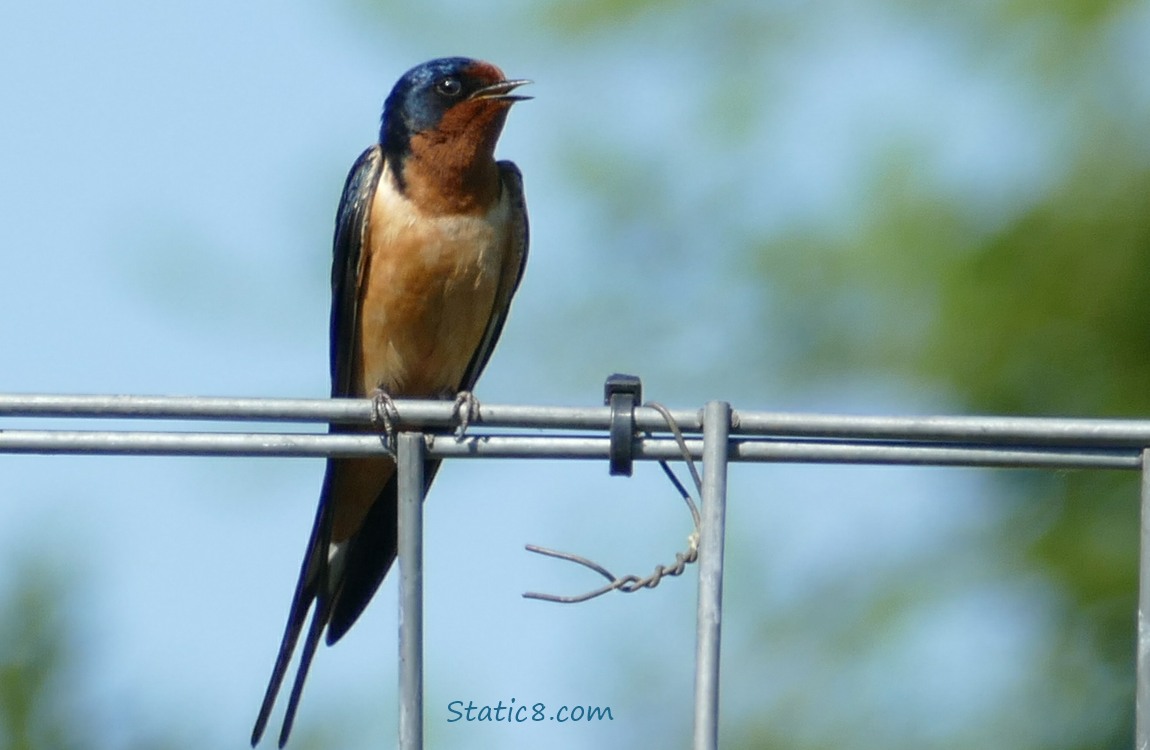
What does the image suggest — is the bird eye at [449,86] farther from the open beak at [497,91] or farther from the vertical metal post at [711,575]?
the vertical metal post at [711,575]

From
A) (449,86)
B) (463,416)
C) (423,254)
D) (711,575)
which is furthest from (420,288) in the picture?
(711,575)

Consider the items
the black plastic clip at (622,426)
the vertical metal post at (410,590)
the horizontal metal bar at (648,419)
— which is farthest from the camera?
the black plastic clip at (622,426)

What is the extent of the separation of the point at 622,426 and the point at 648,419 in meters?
0.05

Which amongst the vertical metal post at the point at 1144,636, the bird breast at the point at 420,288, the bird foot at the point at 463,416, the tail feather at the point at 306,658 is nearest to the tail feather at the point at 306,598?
the tail feather at the point at 306,658

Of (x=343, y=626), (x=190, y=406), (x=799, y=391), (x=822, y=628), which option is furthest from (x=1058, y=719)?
(x=190, y=406)

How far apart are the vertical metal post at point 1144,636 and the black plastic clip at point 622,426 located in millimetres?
764

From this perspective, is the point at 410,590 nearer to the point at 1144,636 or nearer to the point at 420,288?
the point at 1144,636

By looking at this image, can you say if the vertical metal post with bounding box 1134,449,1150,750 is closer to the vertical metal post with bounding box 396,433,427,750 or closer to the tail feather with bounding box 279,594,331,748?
the vertical metal post with bounding box 396,433,427,750

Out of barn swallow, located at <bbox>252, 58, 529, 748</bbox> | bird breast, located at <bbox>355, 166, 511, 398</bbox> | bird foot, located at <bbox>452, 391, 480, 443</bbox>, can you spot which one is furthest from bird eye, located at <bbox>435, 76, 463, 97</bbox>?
bird foot, located at <bbox>452, 391, 480, 443</bbox>

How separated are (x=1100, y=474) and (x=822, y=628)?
1.04 meters

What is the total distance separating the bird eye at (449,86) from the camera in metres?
5.78

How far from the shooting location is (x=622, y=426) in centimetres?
287

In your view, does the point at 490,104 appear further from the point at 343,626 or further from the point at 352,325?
the point at 343,626

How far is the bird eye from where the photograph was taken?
19.0 feet
